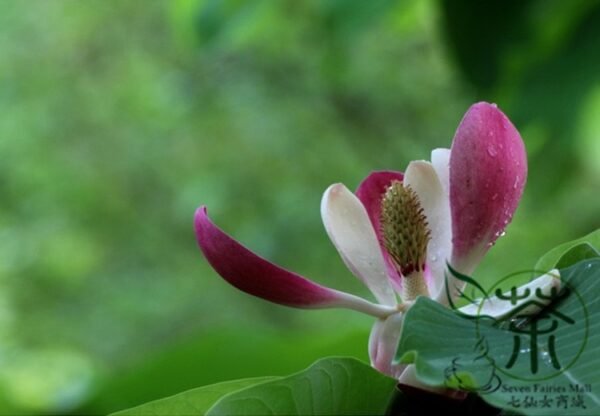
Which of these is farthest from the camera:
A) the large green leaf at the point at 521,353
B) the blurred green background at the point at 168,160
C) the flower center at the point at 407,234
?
the blurred green background at the point at 168,160

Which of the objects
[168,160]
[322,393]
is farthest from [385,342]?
[168,160]

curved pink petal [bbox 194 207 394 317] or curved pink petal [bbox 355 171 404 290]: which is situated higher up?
curved pink petal [bbox 355 171 404 290]

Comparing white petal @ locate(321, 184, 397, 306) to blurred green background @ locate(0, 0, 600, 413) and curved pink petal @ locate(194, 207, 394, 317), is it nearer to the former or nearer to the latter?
curved pink petal @ locate(194, 207, 394, 317)

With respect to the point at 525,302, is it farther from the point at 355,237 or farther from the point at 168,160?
the point at 168,160

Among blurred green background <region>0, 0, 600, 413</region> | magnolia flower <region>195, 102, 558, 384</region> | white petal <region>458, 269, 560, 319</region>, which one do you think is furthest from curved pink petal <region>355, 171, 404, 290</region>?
blurred green background <region>0, 0, 600, 413</region>

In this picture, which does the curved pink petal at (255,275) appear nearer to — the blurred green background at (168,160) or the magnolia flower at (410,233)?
the magnolia flower at (410,233)

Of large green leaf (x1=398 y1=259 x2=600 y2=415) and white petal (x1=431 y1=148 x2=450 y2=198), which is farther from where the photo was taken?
white petal (x1=431 y1=148 x2=450 y2=198)

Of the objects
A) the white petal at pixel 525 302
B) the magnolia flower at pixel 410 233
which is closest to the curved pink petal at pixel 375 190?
the magnolia flower at pixel 410 233
